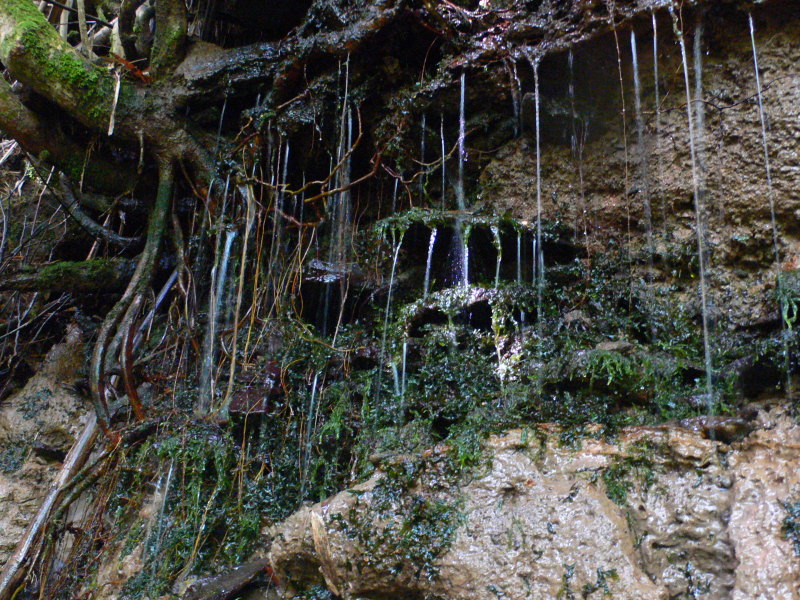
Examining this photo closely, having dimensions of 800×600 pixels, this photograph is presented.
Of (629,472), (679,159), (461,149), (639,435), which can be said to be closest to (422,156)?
(461,149)

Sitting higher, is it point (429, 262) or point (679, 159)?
point (679, 159)

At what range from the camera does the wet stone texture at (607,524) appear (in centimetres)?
226

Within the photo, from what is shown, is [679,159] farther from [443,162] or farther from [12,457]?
[12,457]

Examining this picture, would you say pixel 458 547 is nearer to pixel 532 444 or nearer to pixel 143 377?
pixel 532 444

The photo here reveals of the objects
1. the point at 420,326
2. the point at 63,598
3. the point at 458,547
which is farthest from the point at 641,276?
the point at 63,598

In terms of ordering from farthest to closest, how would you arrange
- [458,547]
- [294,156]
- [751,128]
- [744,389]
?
[294,156]
[751,128]
[744,389]
[458,547]

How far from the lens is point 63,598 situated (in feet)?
12.7

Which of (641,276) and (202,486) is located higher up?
(641,276)

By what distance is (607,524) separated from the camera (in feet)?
7.91

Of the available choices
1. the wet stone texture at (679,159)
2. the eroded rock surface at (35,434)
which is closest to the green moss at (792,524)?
the wet stone texture at (679,159)

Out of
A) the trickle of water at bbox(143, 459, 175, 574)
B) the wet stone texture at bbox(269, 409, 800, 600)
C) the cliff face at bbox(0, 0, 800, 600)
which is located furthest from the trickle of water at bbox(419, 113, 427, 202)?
the trickle of water at bbox(143, 459, 175, 574)

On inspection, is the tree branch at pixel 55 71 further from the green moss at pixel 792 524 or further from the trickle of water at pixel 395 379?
the green moss at pixel 792 524

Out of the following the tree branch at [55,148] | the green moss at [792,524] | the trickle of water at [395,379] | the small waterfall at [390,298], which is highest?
the tree branch at [55,148]

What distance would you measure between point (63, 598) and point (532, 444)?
10.6 feet
